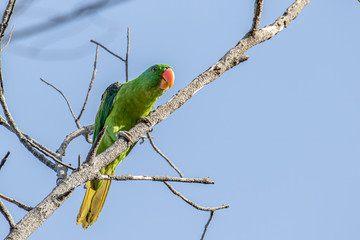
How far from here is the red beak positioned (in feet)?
14.2

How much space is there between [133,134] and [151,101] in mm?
1347

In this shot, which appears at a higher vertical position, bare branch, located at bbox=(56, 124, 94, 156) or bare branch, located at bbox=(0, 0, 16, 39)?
bare branch, located at bbox=(56, 124, 94, 156)

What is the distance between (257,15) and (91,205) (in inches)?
98.1

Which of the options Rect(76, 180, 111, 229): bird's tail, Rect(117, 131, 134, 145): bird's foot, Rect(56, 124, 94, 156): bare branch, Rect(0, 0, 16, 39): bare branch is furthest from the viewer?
Rect(76, 180, 111, 229): bird's tail

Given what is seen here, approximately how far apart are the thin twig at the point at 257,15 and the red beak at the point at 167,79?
136 cm

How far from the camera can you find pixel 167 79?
434 cm

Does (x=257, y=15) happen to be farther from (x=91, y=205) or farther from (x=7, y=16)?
(x=91, y=205)

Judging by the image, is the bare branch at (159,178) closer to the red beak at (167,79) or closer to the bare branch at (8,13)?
the bare branch at (8,13)

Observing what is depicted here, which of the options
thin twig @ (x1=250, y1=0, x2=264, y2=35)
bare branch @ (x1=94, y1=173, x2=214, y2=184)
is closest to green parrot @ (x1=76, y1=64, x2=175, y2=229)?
thin twig @ (x1=250, y1=0, x2=264, y2=35)

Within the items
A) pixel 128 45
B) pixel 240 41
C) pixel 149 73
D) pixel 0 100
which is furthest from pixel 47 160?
pixel 149 73

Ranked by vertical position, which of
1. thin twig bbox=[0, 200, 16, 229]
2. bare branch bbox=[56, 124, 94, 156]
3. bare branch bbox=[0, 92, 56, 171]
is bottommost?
thin twig bbox=[0, 200, 16, 229]

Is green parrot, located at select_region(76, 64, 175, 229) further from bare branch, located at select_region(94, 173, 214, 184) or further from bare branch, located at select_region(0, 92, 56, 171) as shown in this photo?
bare branch, located at select_region(94, 173, 214, 184)

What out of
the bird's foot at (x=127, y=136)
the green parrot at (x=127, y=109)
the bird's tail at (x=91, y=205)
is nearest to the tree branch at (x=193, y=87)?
the bird's foot at (x=127, y=136)

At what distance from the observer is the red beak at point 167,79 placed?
434 centimetres
